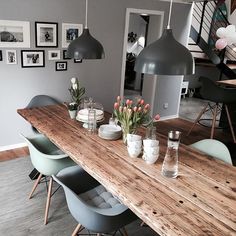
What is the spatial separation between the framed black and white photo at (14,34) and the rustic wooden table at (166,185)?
5.70 ft

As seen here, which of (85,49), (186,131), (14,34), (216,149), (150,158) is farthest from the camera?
(186,131)

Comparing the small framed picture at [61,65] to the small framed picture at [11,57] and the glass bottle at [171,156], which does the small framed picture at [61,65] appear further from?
the glass bottle at [171,156]

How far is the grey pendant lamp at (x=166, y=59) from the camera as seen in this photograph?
1.61m

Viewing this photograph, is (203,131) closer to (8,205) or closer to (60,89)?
(60,89)

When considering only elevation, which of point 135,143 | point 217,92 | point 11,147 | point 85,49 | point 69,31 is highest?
point 69,31

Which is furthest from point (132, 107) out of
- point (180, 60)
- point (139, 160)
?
point (180, 60)

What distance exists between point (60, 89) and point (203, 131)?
2773mm

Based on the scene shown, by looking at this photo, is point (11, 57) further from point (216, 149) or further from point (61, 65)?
point (216, 149)

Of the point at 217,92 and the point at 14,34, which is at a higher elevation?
the point at 14,34

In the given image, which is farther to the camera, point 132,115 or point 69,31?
point 69,31

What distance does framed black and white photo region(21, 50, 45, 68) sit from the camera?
367 cm

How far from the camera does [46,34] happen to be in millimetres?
3770

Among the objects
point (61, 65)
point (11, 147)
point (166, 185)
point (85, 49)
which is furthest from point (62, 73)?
point (166, 185)

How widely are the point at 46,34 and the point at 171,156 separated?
284cm
